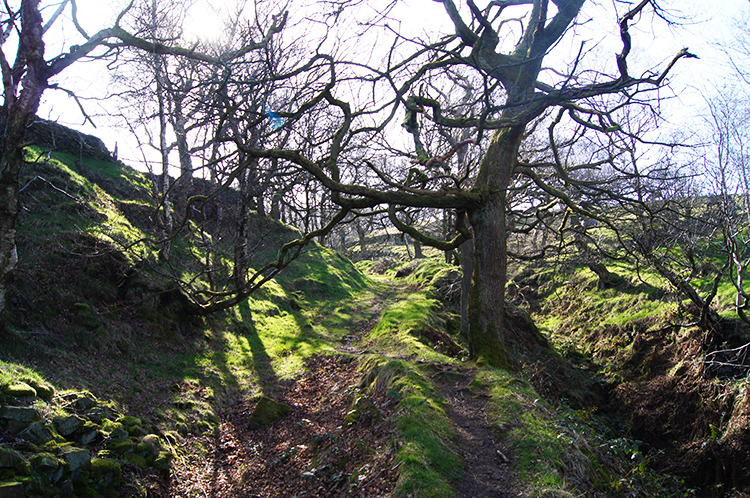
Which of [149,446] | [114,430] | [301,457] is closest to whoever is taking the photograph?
[114,430]

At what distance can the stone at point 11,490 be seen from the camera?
3.44m

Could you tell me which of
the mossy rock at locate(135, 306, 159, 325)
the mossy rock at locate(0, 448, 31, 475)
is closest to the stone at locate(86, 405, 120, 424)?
the mossy rock at locate(0, 448, 31, 475)

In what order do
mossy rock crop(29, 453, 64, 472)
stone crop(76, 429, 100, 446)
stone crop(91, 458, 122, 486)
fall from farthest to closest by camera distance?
1. stone crop(76, 429, 100, 446)
2. stone crop(91, 458, 122, 486)
3. mossy rock crop(29, 453, 64, 472)

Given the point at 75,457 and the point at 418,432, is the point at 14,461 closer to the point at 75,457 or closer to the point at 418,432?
the point at 75,457

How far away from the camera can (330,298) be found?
52.9 feet

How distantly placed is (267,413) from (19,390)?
3468 millimetres

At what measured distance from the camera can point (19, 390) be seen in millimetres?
4418

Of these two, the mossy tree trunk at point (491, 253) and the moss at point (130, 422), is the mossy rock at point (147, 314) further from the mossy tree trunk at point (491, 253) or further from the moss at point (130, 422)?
the mossy tree trunk at point (491, 253)

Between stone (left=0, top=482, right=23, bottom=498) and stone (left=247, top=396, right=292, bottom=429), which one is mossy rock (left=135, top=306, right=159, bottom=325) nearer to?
stone (left=247, top=396, right=292, bottom=429)

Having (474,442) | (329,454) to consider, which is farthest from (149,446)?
(474,442)

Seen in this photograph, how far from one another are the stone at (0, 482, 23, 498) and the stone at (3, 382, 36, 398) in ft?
4.10

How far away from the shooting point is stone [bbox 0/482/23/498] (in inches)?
136

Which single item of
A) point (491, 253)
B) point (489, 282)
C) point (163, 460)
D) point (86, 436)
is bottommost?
point (163, 460)

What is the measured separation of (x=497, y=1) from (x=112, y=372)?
30.0 feet
